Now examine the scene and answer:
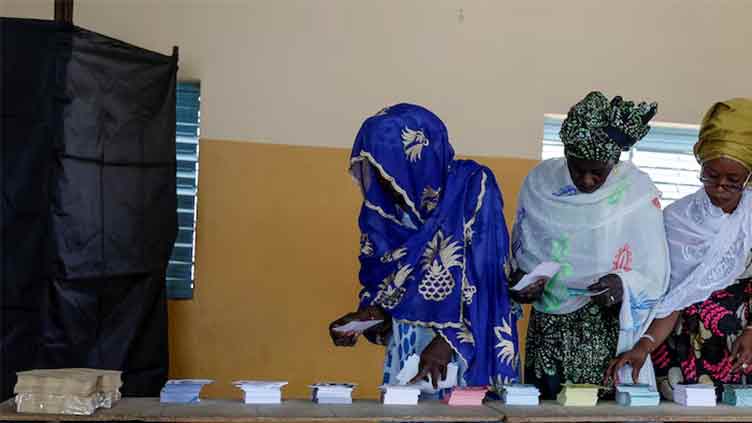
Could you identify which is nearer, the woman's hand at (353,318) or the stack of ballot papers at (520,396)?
the stack of ballot papers at (520,396)

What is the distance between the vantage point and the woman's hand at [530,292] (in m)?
2.78

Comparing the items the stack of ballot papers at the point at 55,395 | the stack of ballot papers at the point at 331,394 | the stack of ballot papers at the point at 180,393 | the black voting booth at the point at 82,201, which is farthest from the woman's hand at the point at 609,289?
the black voting booth at the point at 82,201

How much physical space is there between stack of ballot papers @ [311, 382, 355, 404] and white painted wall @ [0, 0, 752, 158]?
7.43 feet

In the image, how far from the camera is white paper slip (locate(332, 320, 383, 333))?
287 cm

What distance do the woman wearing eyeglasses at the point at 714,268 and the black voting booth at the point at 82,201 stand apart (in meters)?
2.17

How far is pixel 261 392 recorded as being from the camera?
251 centimetres

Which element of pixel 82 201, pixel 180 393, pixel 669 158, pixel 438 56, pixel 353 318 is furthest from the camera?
pixel 669 158

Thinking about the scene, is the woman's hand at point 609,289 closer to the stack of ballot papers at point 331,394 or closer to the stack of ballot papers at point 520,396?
the stack of ballot papers at point 520,396

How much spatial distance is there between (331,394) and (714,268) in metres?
1.29

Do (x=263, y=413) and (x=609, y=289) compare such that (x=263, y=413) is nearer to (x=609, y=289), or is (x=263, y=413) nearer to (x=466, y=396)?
(x=466, y=396)

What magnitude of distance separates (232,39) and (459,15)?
1.16 meters

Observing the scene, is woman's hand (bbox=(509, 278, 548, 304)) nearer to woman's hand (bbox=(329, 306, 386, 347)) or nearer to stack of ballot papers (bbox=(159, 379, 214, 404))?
woman's hand (bbox=(329, 306, 386, 347))

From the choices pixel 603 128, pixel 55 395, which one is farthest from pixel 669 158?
pixel 55 395

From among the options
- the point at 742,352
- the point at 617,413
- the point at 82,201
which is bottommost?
the point at 617,413
